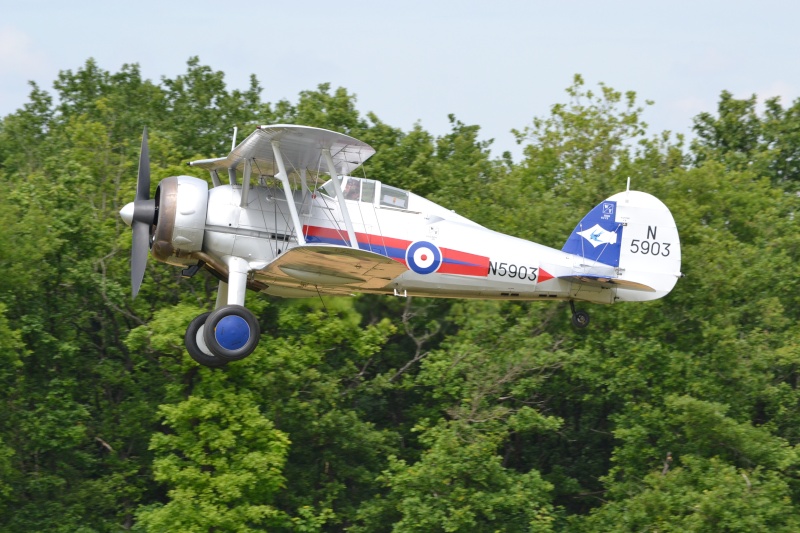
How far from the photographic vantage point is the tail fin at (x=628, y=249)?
56.9ft

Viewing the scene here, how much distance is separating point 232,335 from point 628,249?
5902mm

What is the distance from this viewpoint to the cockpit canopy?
15812 mm

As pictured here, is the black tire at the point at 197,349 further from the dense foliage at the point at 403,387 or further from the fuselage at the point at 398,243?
the dense foliage at the point at 403,387

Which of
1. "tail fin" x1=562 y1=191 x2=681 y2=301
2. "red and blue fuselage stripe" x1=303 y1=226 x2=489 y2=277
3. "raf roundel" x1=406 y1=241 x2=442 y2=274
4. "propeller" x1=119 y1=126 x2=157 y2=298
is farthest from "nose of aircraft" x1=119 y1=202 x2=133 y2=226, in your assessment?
"tail fin" x1=562 y1=191 x2=681 y2=301

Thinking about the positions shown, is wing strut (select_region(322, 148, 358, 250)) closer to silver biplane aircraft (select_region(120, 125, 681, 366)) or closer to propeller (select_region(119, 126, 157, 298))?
silver biplane aircraft (select_region(120, 125, 681, 366))

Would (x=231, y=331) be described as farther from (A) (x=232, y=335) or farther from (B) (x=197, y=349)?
(B) (x=197, y=349)

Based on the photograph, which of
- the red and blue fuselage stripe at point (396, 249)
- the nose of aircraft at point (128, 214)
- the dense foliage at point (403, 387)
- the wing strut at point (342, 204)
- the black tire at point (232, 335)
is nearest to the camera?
the black tire at point (232, 335)

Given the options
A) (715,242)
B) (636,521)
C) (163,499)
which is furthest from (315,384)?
(715,242)

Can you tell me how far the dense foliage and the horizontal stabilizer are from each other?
5.78 metres

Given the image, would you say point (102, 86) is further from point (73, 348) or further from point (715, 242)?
point (715, 242)

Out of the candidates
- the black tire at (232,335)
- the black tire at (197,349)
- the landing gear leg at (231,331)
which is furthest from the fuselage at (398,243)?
the black tire at (197,349)

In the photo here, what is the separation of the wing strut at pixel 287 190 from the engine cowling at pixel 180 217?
94 centimetres

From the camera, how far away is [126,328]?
26328 mm

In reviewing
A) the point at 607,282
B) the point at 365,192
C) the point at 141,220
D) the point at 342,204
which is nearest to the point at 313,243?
the point at 342,204
